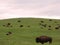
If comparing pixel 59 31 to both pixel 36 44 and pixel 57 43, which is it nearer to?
pixel 57 43

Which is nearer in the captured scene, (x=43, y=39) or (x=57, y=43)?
(x=43, y=39)

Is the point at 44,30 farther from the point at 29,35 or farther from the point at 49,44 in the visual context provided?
the point at 49,44

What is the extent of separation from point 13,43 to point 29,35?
9687mm

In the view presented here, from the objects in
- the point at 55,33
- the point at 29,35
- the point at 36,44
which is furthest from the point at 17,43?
the point at 55,33

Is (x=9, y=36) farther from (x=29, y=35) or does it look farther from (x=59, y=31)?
(x=59, y=31)

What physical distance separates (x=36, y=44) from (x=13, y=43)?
3315 millimetres

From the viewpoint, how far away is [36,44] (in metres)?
34.6

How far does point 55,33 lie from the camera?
48.2 meters

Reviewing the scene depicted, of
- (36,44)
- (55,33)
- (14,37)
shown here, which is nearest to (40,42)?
(36,44)

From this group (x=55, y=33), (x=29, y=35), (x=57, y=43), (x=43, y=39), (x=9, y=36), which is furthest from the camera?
(x=55, y=33)

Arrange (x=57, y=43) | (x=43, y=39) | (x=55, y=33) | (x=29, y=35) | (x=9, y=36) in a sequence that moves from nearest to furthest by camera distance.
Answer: (x=43, y=39), (x=57, y=43), (x=9, y=36), (x=29, y=35), (x=55, y=33)

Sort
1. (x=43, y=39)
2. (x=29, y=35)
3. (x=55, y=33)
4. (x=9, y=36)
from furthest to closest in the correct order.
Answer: (x=55, y=33) < (x=29, y=35) < (x=9, y=36) < (x=43, y=39)

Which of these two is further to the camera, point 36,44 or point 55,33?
point 55,33

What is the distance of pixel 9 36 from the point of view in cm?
4209
